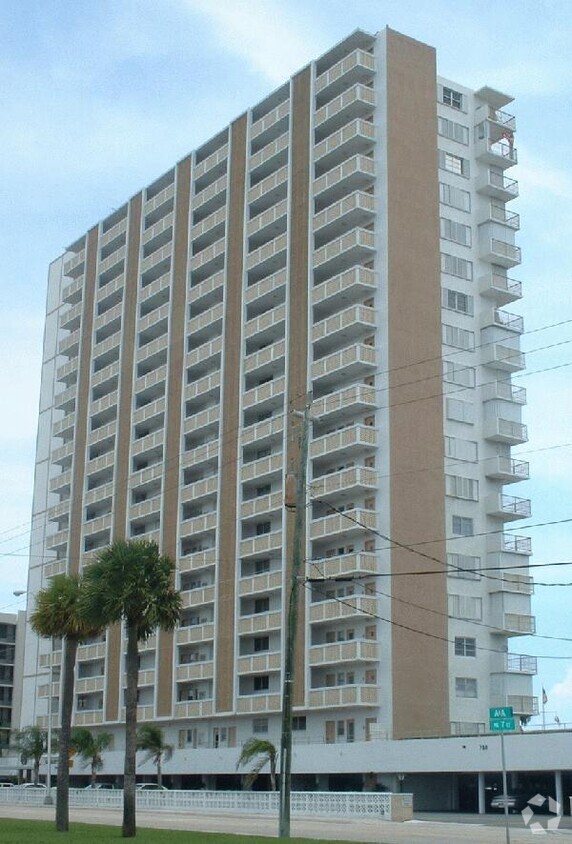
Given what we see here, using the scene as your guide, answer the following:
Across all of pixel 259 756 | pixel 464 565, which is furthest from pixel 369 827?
pixel 464 565

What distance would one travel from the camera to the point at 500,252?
84.2 metres

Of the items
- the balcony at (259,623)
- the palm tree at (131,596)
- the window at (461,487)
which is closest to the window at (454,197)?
the window at (461,487)

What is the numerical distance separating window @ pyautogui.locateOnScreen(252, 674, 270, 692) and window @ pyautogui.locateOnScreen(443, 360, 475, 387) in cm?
2306

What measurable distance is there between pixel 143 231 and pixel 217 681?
4117 cm

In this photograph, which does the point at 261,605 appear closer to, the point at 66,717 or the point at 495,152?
the point at 66,717

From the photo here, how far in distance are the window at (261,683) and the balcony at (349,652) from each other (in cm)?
814

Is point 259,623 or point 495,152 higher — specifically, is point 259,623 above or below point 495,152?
below

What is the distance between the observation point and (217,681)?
83.8 metres

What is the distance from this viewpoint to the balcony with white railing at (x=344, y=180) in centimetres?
8125

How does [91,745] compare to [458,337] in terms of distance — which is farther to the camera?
[91,745]

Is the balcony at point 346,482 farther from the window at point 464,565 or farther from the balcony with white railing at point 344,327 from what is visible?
the balcony with white railing at point 344,327

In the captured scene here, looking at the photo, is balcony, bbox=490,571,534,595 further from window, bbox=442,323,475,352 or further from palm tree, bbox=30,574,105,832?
palm tree, bbox=30,574,105,832

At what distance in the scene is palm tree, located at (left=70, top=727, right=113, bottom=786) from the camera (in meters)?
92.0

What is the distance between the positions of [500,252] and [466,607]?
81.2 ft
